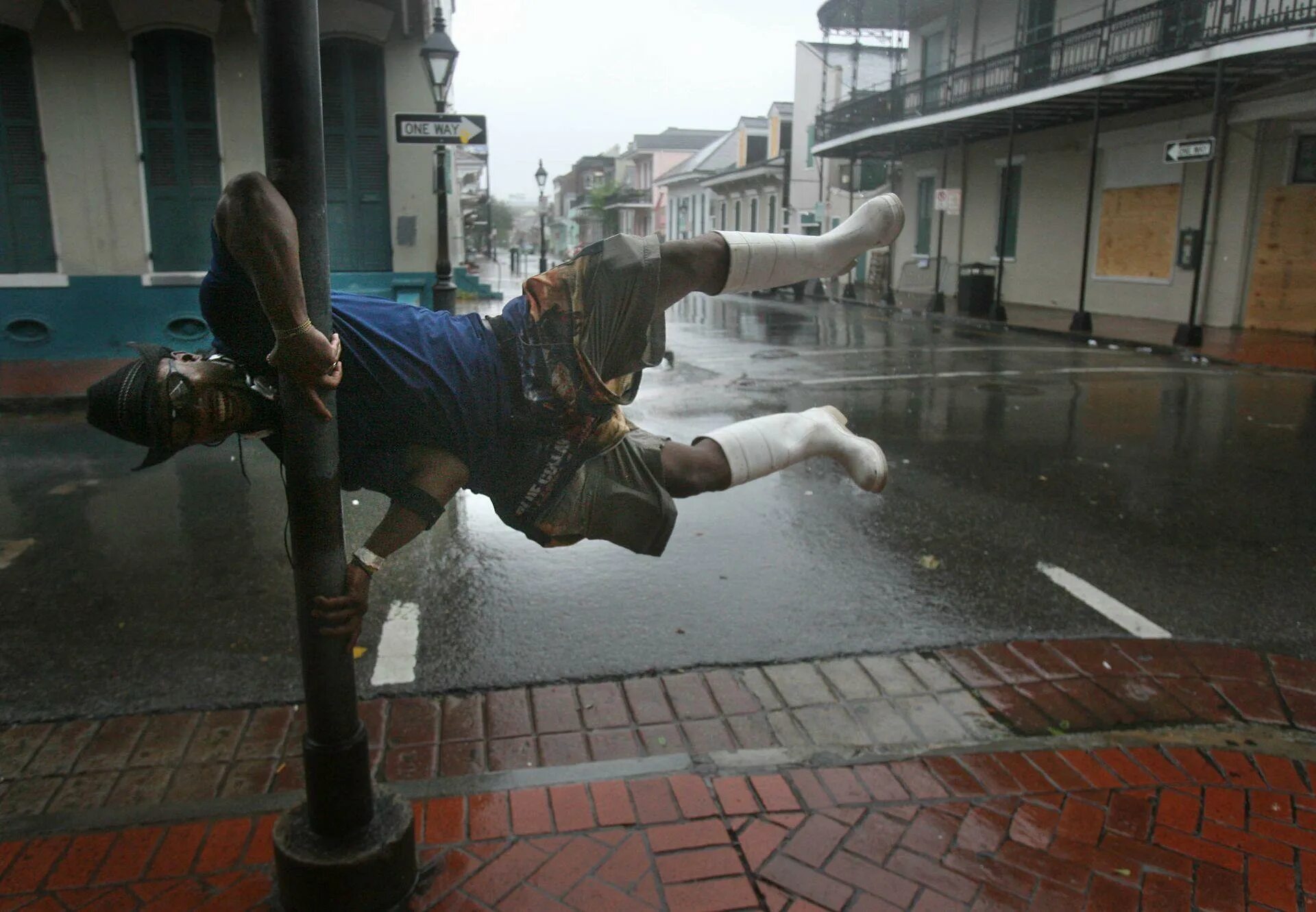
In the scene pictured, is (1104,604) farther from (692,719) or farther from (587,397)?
(587,397)

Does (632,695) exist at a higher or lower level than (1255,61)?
lower

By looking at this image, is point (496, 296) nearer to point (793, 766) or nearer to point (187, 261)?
point (187, 261)

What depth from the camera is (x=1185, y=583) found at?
4.75m

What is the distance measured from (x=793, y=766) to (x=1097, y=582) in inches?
94.9

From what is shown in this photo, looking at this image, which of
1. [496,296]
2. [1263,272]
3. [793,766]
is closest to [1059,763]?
[793,766]

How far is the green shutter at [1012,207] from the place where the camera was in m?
21.9

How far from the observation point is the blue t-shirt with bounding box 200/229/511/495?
8.03 feet

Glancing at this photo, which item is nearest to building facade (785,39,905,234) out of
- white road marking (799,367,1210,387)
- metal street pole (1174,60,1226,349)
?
metal street pole (1174,60,1226,349)

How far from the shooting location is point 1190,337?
46.1 feet

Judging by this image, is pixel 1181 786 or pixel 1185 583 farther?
pixel 1185 583

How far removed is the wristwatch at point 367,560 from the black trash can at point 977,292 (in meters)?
18.9

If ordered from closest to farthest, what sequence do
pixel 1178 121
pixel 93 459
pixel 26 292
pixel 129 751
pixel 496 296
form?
pixel 129 751 < pixel 93 459 < pixel 26 292 < pixel 1178 121 < pixel 496 296

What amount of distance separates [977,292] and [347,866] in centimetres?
1969

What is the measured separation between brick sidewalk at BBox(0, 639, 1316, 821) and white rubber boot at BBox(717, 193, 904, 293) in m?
1.55
